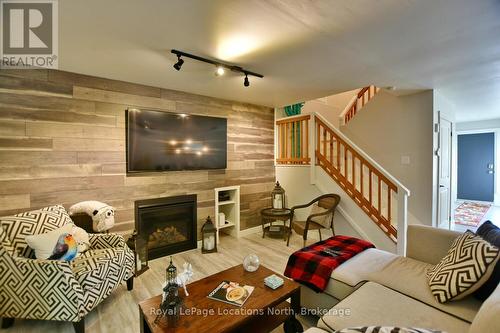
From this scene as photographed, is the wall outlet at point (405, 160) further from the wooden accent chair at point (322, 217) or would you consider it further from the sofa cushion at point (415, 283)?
the sofa cushion at point (415, 283)

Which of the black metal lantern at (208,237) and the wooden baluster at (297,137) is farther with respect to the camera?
the wooden baluster at (297,137)

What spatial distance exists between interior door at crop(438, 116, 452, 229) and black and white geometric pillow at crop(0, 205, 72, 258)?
5.07 m

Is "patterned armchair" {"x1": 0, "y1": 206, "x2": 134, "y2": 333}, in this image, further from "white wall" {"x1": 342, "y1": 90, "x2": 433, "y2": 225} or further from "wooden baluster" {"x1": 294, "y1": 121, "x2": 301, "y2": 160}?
"white wall" {"x1": 342, "y1": 90, "x2": 433, "y2": 225}

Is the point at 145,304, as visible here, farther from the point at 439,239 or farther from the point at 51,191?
the point at 439,239

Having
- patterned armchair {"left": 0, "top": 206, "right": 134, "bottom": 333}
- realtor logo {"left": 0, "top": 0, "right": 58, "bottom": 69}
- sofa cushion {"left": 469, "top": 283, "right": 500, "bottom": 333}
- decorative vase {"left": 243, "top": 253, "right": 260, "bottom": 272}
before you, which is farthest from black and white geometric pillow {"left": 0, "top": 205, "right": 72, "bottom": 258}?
sofa cushion {"left": 469, "top": 283, "right": 500, "bottom": 333}

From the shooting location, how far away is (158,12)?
1.62 meters

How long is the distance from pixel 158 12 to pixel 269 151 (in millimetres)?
3280

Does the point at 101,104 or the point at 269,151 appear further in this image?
the point at 269,151

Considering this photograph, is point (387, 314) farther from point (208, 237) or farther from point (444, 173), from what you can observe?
point (444, 173)

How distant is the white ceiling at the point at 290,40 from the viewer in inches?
62.2

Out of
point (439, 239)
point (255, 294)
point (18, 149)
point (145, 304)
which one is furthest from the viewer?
point (18, 149)

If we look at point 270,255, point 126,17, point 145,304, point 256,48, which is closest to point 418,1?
point 256,48

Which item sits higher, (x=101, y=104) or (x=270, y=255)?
(x=101, y=104)

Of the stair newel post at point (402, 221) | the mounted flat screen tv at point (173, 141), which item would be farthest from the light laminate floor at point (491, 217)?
the mounted flat screen tv at point (173, 141)
